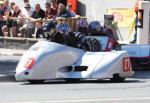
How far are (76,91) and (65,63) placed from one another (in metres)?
2.08

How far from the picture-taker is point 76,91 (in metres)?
14.8

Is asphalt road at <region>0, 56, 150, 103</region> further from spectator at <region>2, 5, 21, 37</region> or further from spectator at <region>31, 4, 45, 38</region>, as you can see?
spectator at <region>2, 5, 21, 37</region>

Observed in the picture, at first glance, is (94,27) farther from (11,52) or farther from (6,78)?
(11,52)

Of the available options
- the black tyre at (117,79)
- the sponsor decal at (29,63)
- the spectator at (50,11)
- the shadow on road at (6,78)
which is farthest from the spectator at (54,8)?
the sponsor decal at (29,63)

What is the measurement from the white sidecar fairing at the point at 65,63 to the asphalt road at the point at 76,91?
0.83 ft

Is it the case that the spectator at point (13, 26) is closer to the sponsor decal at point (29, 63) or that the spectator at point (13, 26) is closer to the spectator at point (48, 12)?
the spectator at point (48, 12)

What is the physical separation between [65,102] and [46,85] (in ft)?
12.3

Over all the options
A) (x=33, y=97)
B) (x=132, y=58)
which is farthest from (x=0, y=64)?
(x=33, y=97)

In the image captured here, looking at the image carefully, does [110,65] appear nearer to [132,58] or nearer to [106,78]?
[106,78]

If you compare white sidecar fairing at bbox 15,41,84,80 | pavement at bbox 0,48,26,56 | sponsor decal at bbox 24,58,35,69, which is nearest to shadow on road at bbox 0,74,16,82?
white sidecar fairing at bbox 15,41,84,80

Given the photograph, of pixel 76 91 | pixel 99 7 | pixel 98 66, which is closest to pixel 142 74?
pixel 98 66

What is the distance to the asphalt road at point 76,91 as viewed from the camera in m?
13.1

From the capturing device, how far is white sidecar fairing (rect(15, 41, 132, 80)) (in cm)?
1638

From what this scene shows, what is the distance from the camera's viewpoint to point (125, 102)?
41.7 ft
